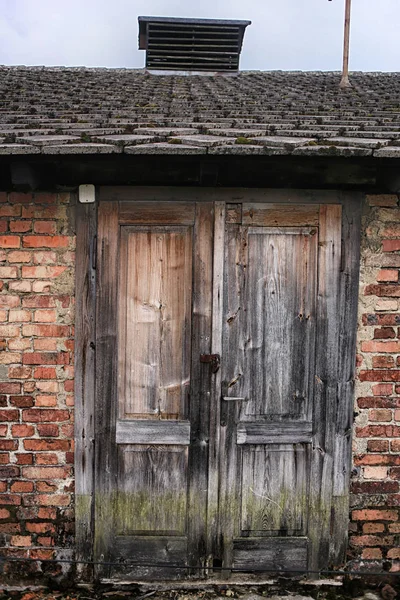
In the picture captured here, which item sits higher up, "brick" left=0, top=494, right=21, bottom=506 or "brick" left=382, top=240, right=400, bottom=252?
"brick" left=382, top=240, right=400, bottom=252

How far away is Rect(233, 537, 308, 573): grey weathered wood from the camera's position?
12.1 ft

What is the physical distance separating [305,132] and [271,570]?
292 cm

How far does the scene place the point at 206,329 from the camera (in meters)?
3.60

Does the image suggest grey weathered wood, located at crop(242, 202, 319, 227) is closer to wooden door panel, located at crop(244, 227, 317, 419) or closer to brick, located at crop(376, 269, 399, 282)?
wooden door panel, located at crop(244, 227, 317, 419)

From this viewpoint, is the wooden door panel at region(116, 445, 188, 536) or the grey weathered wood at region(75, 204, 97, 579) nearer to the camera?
the grey weathered wood at region(75, 204, 97, 579)

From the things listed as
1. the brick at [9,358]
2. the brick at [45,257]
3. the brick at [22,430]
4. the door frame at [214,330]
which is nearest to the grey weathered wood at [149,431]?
the door frame at [214,330]

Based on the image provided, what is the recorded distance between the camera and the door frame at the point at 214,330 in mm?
3551

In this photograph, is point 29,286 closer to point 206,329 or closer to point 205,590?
point 206,329

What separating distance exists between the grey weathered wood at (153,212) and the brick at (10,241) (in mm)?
686

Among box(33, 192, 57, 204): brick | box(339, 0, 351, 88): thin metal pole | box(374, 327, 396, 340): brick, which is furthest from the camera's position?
box(339, 0, 351, 88): thin metal pole

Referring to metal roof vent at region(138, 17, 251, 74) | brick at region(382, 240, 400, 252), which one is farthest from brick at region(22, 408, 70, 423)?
metal roof vent at region(138, 17, 251, 74)

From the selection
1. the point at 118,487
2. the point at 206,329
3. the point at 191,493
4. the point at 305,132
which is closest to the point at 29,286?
the point at 206,329

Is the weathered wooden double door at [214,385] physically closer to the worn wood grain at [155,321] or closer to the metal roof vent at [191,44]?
the worn wood grain at [155,321]

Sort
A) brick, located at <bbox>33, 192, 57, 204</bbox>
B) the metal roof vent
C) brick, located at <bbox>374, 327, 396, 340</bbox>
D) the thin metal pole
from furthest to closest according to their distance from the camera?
the metal roof vent → the thin metal pole → brick, located at <bbox>374, 327, 396, 340</bbox> → brick, located at <bbox>33, 192, 57, 204</bbox>
